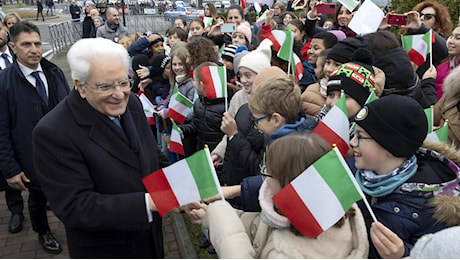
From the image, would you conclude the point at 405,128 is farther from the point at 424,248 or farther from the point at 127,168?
the point at 127,168

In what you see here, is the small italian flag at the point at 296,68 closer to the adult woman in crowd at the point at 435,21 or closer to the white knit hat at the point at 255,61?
the white knit hat at the point at 255,61

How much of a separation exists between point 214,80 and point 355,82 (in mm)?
1422

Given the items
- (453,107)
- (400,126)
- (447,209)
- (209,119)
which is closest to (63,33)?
(209,119)

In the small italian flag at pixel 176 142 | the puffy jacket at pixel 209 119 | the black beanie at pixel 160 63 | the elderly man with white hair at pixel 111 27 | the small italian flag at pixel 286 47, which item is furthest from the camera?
the elderly man with white hair at pixel 111 27

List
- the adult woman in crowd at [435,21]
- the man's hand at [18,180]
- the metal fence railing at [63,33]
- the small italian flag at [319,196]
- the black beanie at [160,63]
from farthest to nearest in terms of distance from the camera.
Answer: the metal fence railing at [63,33] → the black beanie at [160,63] → the adult woman in crowd at [435,21] → the man's hand at [18,180] → the small italian flag at [319,196]

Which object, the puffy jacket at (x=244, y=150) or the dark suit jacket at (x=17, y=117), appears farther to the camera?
the dark suit jacket at (x=17, y=117)

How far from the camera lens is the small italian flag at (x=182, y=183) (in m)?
1.82

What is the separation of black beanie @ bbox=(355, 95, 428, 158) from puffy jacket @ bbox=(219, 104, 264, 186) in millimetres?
1016

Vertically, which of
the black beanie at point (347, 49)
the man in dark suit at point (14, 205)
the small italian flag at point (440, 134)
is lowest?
the man in dark suit at point (14, 205)

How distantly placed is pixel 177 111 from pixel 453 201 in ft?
10.0

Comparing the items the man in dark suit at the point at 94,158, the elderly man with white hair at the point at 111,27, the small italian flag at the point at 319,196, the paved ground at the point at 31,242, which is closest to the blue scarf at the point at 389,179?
the small italian flag at the point at 319,196

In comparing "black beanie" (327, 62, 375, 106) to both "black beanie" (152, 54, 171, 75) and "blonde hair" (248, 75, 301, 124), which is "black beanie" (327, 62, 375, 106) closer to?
"blonde hair" (248, 75, 301, 124)

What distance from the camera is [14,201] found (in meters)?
4.08

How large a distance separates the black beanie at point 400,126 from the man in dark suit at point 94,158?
130 cm
